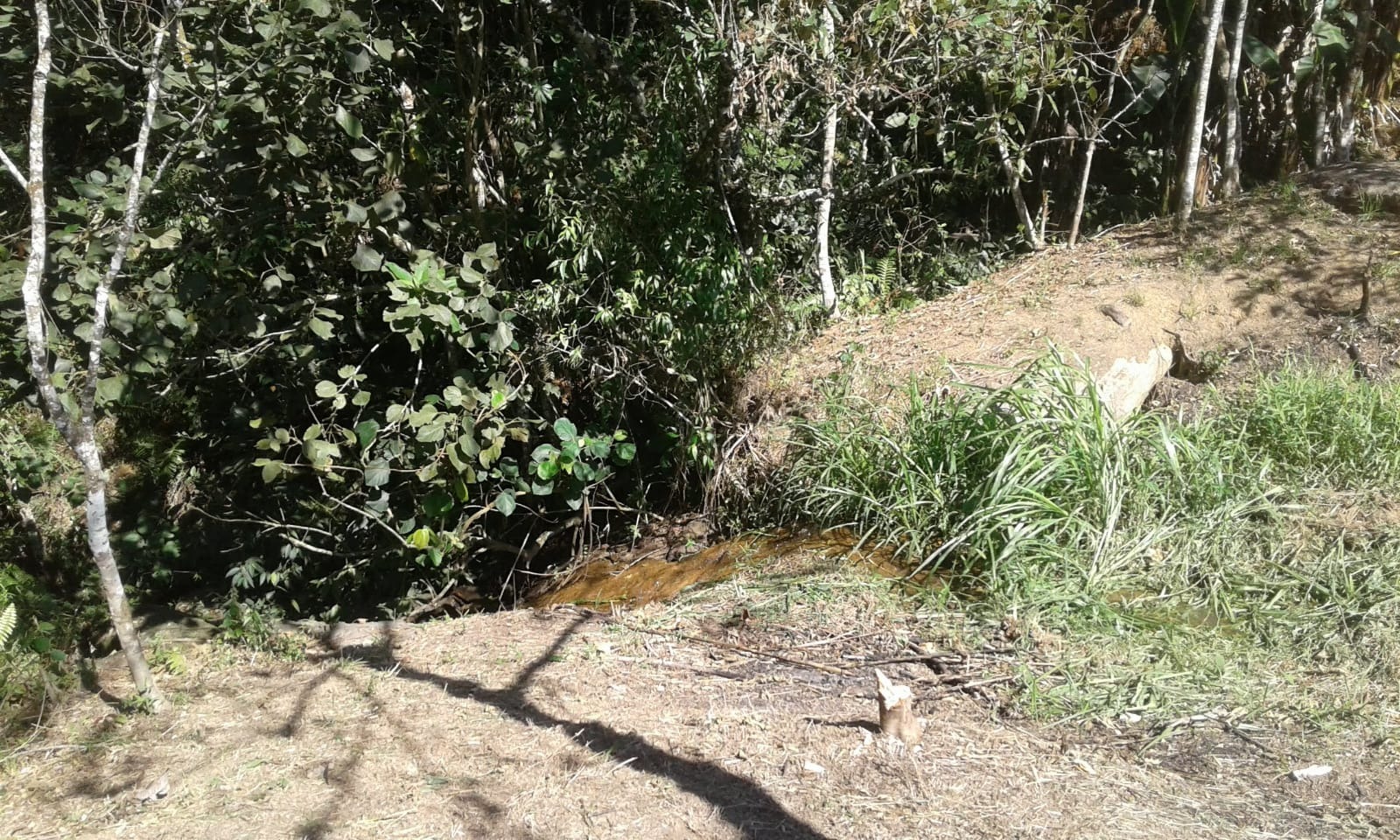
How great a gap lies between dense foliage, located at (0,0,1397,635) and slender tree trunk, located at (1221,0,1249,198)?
1983 mm

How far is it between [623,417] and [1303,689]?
3.91m

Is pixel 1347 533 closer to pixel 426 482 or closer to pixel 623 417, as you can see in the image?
pixel 623 417

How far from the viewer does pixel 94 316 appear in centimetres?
416

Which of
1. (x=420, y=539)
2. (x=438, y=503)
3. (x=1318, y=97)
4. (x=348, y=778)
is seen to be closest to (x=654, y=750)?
(x=348, y=778)

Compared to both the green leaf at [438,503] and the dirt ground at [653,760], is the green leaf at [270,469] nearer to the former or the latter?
the green leaf at [438,503]

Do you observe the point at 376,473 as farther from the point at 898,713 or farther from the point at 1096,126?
the point at 1096,126

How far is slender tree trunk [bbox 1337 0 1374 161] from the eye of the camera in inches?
368

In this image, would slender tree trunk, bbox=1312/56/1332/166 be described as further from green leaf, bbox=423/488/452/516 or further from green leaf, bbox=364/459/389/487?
green leaf, bbox=364/459/389/487

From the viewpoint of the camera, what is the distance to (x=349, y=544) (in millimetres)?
6469

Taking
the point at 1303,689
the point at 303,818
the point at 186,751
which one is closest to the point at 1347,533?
the point at 1303,689

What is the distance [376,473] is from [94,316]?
154 centimetres

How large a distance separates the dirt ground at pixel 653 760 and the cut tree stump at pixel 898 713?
46 millimetres

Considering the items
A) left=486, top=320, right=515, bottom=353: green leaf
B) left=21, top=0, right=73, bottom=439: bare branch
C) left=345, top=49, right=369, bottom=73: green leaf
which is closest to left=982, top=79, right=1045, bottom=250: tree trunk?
left=486, top=320, right=515, bottom=353: green leaf

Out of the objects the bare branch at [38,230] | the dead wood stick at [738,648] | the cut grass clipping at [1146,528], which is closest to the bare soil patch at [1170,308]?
the cut grass clipping at [1146,528]
